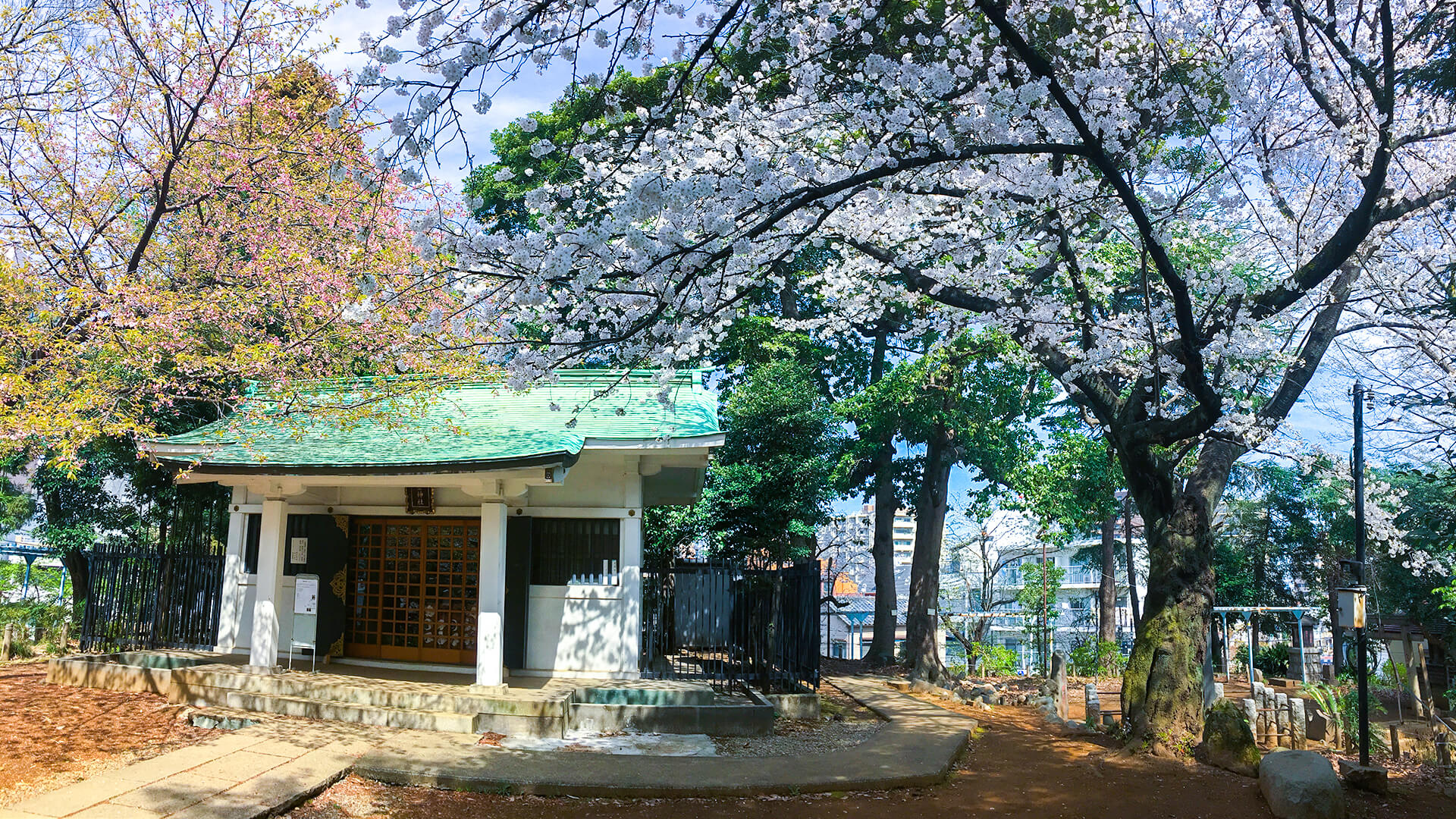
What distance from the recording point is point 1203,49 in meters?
8.77

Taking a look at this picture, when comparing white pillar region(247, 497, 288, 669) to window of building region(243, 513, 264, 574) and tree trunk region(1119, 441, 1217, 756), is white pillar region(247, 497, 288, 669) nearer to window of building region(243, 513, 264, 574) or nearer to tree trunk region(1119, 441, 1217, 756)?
window of building region(243, 513, 264, 574)

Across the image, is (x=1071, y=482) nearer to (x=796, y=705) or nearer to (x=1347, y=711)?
(x=1347, y=711)

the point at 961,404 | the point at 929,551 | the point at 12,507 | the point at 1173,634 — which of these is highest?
the point at 961,404

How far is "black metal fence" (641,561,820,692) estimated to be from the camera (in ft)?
35.9

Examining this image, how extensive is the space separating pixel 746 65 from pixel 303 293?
8815mm

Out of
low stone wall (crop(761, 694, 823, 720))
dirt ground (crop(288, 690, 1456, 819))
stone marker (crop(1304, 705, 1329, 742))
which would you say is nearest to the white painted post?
low stone wall (crop(761, 694, 823, 720))

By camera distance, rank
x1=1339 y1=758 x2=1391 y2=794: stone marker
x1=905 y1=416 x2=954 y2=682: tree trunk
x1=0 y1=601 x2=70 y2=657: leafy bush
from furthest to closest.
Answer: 1. x1=905 y1=416 x2=954 y2=682: tree trunk
2. x1=0 y1=601 x2=70 y2=657: leafy bush
3. x1=1339 y1=758 x2=1391 y2=794: stone marker

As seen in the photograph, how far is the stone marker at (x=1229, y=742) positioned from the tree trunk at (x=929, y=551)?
10.1 metres

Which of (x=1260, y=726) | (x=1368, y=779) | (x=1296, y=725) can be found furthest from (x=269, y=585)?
(x=1296, y=725)

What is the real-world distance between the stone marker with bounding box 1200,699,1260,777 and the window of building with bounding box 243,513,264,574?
11.8 metres

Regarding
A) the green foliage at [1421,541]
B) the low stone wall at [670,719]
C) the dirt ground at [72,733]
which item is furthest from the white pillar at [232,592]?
the green foliage at [1421,541]

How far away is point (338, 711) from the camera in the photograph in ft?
30.2

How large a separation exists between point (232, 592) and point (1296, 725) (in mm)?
13816

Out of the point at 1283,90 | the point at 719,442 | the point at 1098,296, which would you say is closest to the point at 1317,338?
the point at 1283,90
